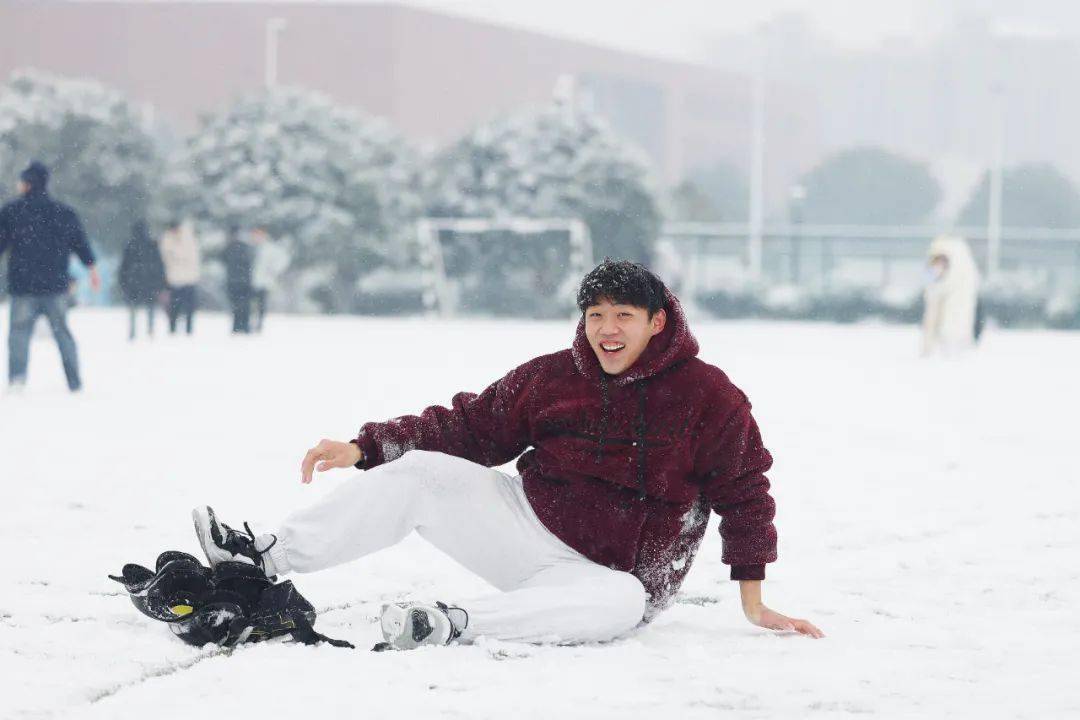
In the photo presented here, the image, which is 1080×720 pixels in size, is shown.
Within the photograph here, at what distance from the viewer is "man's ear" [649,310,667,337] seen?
3.47 m

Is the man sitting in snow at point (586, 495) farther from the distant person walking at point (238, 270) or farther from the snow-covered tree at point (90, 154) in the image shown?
the snow-covered tree at point (90, 154)

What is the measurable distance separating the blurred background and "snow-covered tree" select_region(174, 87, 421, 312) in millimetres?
61

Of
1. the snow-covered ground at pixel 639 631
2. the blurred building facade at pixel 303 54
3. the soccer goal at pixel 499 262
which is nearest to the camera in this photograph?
the snow-covered ground at pixel 639 631

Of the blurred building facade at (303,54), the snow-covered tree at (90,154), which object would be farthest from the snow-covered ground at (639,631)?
the blurred building facade at (303,54)

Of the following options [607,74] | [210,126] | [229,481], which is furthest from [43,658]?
[607,74]

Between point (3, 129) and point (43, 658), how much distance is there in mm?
34703

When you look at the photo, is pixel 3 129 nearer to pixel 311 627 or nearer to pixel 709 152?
pixel 709 152

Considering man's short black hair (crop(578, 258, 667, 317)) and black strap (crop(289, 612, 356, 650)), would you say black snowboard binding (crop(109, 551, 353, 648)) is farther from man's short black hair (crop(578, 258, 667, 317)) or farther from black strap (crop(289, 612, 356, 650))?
man's short black hair (crop(578, 258, 667, 317))

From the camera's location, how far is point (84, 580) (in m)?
4.21

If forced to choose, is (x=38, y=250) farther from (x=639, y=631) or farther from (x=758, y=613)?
(x=758, y=613)

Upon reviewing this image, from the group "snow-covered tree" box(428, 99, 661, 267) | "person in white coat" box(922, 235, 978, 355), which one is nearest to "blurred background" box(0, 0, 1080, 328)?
"snow-covered tree" box(428, 99, 661, 267)

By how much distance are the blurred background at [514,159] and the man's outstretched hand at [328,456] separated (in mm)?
16227

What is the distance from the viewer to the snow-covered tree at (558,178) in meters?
32.9

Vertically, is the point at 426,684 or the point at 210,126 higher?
the point at 210,126
